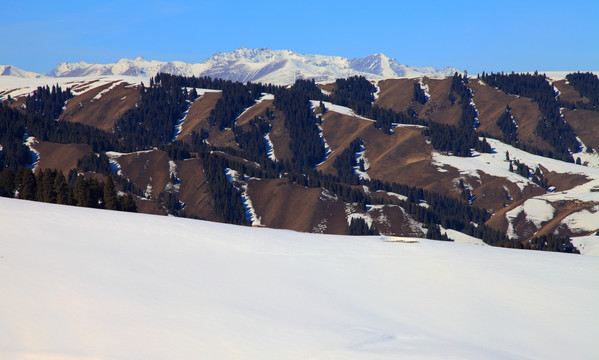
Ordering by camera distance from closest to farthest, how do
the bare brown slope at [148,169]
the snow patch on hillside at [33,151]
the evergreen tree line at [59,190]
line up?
the evergreen tree line at [59,190] → the bare brown slope at [148,169] → the snow patch on hillside at [33,151]

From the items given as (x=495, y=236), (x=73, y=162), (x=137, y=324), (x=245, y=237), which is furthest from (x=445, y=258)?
(x=73, y=162)

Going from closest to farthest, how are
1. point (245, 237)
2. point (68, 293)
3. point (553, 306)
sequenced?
point (68, 293) < point (553, 306) < point (245, 237)

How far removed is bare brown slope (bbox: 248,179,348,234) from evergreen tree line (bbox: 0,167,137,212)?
2417 inches

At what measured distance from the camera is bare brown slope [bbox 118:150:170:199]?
593ft

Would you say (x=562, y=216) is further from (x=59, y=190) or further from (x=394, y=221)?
(x=59, y=190)

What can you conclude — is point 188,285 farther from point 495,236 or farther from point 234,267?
point 495,236

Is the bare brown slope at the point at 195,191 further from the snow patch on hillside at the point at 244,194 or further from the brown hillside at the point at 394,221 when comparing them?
the brown hillside at the point at 394,221

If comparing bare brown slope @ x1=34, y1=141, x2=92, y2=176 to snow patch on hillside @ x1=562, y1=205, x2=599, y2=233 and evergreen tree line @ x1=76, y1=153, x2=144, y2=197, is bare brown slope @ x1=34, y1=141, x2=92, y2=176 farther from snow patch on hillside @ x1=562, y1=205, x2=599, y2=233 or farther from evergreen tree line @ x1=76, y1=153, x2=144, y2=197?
snow patch on hillside @ x1=562, y1=205, x2=599, y2=233

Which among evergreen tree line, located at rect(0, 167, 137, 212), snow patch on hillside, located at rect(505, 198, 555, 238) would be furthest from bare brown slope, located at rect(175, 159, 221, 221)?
snow patch on hillside, located at rect(505, 198, 555, 238)

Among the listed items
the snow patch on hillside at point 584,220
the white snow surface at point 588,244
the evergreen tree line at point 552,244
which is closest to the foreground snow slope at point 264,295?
the evergreen tree line at point 552,244

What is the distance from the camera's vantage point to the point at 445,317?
30844mm

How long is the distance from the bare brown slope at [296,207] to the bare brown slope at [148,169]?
78.2 ft

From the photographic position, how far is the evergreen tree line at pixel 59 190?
9291 cm

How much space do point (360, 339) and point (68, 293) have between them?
439 inches
